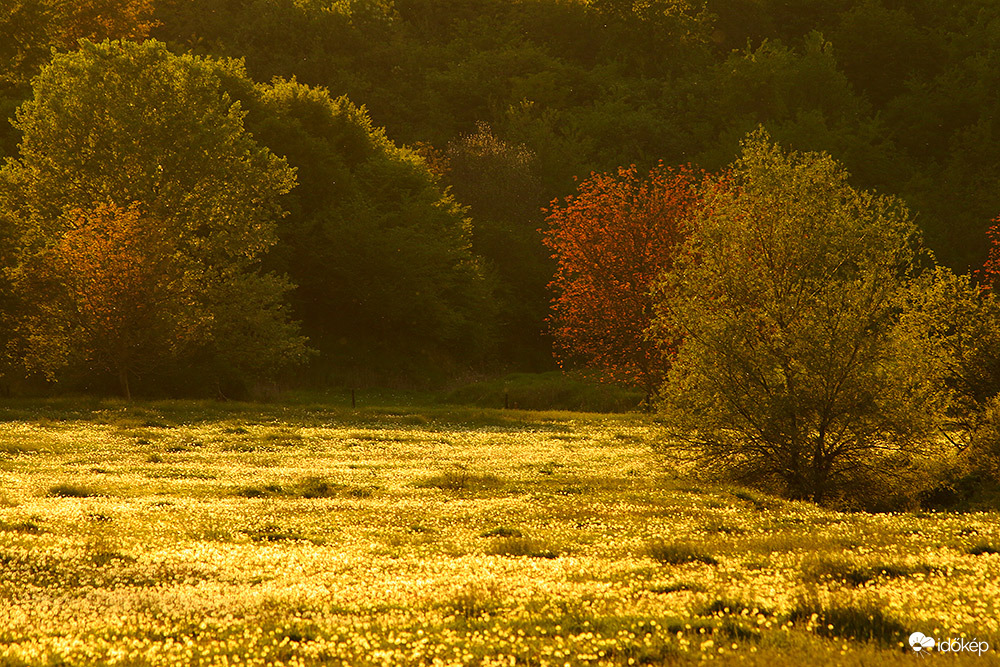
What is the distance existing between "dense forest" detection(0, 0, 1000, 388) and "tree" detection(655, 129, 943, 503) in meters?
33.7

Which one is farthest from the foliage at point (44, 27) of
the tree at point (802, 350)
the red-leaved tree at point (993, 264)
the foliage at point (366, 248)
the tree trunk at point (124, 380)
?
the red-leaved tree at point (993, 264)

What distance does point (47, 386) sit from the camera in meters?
59.6

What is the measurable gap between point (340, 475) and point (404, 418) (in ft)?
68.2

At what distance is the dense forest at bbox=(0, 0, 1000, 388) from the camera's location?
5794cm

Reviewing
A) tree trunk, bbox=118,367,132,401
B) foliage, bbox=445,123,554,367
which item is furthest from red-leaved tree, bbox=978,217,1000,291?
tree trunk, bbox=118,367,132,401

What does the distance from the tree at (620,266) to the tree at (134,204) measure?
1811 centimetres

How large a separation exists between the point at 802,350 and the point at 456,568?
15.2m

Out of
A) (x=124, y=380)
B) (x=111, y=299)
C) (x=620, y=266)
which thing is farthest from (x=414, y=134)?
(x=111, y=299)

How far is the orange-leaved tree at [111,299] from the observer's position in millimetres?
52344

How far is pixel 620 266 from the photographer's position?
61.2 metres

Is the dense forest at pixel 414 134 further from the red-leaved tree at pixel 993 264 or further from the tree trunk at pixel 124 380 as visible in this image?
the red-leaved tree at pixel 993 264

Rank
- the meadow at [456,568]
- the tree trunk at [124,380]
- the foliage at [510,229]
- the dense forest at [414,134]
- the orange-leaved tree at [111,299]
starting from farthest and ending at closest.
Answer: the foliage at [510,229]
the dense forest at [414,134]
the tree trunk at [124,380]
the orange-leaved tree at [111,299]
the meadow at [456,568]

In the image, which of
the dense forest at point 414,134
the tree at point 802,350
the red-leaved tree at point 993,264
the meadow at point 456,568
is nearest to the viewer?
the meadow at point 456,568

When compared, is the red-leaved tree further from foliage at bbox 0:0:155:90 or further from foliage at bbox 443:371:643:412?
foliage at bbox 0:0:155:90
